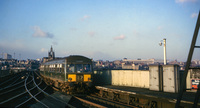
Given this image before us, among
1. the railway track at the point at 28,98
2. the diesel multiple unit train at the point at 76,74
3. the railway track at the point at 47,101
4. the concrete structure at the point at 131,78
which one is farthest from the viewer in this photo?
the diesel multiple unit train at the point at 76,74

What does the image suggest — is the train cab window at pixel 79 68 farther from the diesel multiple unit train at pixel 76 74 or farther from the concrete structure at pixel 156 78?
the concrete structure at pixel 156 78

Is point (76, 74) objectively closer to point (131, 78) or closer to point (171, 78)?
point (131, 78)

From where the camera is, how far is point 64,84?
17000mm

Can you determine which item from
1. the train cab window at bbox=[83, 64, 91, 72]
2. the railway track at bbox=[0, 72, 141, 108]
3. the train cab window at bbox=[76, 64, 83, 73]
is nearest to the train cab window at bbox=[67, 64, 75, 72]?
the train cab window at bbox=[76, 64, 83, 73]

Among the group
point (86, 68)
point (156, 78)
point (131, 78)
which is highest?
point (86, 68)

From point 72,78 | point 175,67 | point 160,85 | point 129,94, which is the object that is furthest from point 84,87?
point 175,67

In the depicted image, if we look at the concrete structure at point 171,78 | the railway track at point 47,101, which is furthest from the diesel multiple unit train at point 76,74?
the concrete structure at point 171,78

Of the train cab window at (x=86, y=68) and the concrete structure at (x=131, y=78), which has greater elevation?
the train cab window at (x=86, y=68)

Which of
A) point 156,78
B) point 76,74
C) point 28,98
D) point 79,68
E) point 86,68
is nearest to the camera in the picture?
point 156,78

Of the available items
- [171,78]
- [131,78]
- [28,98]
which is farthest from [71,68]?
[171,78]

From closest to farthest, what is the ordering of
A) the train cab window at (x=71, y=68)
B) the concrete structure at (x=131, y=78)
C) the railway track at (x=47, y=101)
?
the railway track at (x=47, y=101) < the concrete structure at (x=131, y=78) < the train cab window at (x=71, y=68)

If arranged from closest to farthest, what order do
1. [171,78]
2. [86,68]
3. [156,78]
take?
1. [171,78]
2. [156,78]
3. [86,68]

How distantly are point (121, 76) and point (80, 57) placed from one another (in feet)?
14.5

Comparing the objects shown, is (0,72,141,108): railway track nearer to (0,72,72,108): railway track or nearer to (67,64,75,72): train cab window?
(0,72,72,108): railway track
